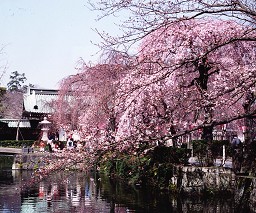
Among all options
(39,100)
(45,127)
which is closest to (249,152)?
(45,127)

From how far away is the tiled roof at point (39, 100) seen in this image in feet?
141

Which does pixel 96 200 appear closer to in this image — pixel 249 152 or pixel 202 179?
pixel 202 179

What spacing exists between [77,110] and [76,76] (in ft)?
7.00

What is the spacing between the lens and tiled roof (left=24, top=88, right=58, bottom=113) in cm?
4303

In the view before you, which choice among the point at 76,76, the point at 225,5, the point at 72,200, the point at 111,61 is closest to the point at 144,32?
the point at 225,5

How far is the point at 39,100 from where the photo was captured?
44438mm

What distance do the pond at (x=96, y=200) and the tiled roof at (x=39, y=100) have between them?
73.4 ft

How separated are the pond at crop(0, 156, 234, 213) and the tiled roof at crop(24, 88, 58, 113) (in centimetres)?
2236

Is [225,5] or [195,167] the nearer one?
[225,5]

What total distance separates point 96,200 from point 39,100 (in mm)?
29508

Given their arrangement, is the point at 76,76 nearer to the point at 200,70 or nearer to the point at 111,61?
the point at 111,61

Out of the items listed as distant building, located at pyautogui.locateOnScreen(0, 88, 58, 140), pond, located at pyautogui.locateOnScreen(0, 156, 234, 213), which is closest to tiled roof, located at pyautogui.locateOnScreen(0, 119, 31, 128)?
distant building, located at pyautogui.locateOnScreen(0, 88, 58, 140)

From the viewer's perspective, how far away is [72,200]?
15.8 metres

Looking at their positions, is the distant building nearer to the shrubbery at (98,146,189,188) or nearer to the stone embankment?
the shrubbery at (98,146,189,188)
